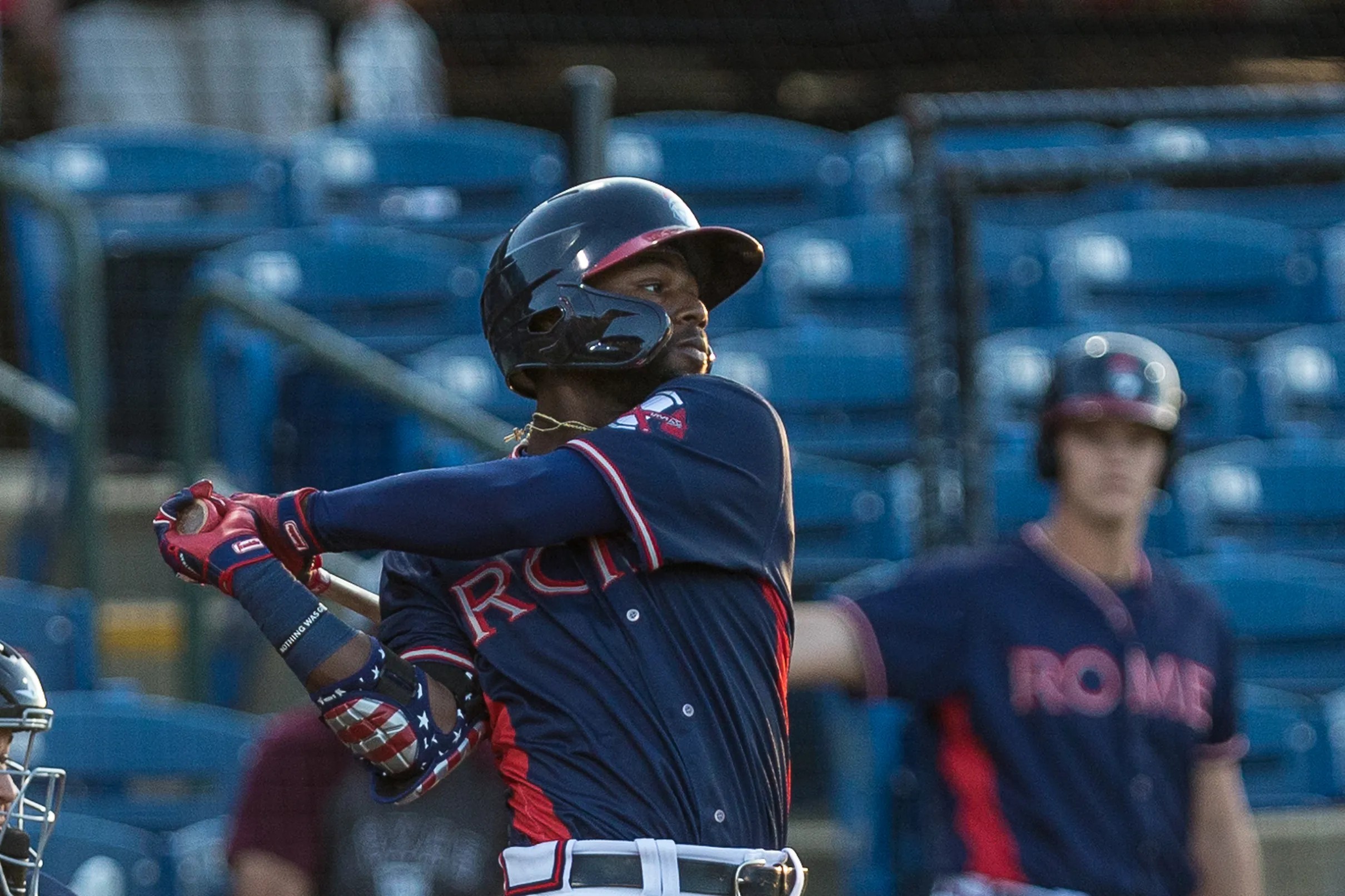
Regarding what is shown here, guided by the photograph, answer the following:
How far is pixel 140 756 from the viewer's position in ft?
13.6

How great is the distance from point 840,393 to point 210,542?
3.47 m

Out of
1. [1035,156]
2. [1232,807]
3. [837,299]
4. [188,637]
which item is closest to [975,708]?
[1232,807]

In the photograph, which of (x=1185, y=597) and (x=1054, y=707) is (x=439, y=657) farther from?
(x=1185, y=597)

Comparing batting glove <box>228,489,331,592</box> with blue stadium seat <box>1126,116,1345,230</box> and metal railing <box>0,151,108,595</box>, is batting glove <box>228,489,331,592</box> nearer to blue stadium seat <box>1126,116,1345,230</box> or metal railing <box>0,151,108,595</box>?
metal railing <box>0,151,108,595</box>

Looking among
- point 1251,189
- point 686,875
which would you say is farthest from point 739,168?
point 686,875

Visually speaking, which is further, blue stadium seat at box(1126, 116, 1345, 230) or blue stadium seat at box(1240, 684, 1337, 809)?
blue stadium seat at box(1126, 116, 1345, 230)

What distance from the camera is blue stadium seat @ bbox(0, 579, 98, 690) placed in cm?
436

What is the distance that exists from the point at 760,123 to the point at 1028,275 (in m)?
1.26

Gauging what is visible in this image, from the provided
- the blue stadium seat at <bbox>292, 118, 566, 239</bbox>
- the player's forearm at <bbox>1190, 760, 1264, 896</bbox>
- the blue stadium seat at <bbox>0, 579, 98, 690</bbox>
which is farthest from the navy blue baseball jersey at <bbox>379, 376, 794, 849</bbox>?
the blue stadium seat at <bbox>292, 118, 566, 239</bbox>

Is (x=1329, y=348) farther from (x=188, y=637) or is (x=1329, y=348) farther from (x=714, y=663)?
(x=714, y=663)

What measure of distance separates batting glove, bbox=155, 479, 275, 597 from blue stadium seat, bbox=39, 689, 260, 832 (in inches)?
75.8

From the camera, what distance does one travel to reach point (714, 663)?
7.86 ft

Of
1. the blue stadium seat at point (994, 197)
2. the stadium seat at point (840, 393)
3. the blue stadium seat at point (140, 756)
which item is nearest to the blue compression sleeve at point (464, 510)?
the blue stadium seat at point (140, 756)

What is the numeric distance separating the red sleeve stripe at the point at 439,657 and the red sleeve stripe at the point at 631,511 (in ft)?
0.92
